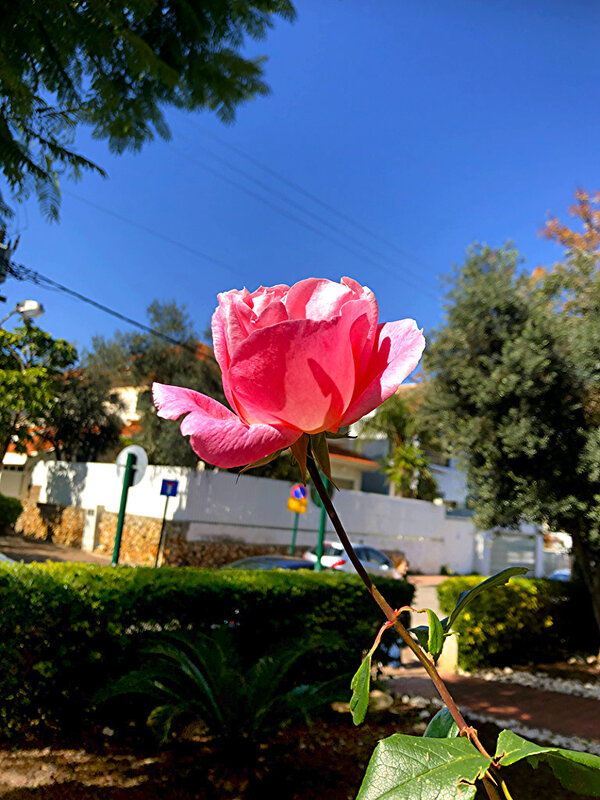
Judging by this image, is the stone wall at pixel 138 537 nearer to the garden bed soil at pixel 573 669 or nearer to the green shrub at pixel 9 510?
the green shrub at pixel 9 510

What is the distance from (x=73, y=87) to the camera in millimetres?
3260

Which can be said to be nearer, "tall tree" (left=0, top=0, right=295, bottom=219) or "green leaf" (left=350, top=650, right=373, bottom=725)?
"green leaf" (left=350, top=650, right=373, bottom=725)

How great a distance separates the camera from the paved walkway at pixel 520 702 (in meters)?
6.10

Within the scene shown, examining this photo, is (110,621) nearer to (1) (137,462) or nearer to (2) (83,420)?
(1) (137,462)

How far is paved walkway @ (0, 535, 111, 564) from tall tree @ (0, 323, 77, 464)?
3.06 metres

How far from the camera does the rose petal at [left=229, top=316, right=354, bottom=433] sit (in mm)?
612

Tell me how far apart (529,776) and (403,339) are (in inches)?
194

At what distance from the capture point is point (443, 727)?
0.79 m

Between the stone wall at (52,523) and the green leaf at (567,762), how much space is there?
21.8m

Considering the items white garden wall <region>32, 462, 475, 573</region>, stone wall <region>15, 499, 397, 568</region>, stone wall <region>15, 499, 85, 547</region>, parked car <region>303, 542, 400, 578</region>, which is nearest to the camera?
parked car <region>303, 542, 400, 578</region>

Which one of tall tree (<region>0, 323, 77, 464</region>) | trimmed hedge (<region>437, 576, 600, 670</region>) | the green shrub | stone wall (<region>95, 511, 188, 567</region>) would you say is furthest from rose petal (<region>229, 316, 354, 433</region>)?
the green shrub

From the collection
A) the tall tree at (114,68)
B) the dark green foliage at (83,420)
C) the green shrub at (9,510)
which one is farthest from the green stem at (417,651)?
the dark green foliage at (83,420)

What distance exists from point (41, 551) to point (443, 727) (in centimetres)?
2038

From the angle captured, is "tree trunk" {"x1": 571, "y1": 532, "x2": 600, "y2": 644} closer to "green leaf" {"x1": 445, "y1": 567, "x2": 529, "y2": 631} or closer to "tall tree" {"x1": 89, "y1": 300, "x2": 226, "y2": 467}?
"green leaf" {"x1": 445, "y1": 567, "x2": 529, "y2": 631}
